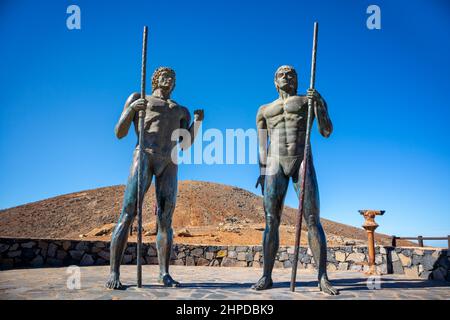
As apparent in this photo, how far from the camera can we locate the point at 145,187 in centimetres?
488

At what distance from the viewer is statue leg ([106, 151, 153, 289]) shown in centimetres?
448

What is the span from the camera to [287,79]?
4906 mm

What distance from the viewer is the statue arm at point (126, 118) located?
4.89 m

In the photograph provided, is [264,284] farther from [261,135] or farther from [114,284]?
[261,135]

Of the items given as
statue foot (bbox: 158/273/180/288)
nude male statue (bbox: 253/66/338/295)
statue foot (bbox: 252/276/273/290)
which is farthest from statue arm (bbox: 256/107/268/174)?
statue foot (bbox: 158/273/180/288)

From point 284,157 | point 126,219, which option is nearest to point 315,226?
point 284,157

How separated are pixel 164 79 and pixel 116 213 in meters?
29.3

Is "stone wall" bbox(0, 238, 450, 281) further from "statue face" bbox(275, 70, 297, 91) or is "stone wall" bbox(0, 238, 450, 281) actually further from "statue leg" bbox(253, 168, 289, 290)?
"statue face" bbox(275, 70, 297, 91)

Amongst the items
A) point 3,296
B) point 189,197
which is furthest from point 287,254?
point 189,197

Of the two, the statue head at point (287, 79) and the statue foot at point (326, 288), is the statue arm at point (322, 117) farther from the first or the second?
the statue foot at point (326, 288)

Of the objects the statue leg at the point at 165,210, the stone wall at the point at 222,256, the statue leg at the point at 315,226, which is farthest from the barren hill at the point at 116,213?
Answer: the statue leg at the point at 315,226

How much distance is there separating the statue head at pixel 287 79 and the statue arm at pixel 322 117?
0.47m
